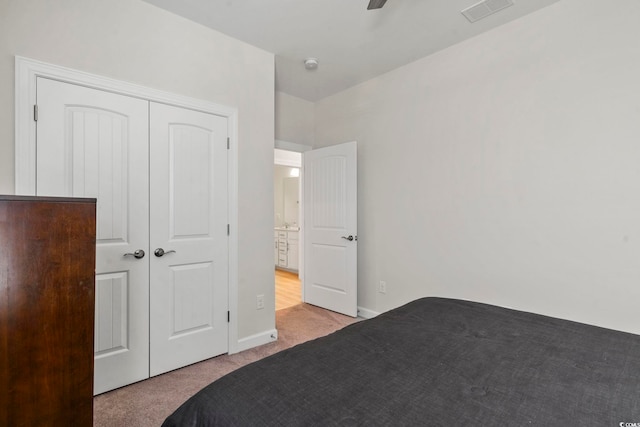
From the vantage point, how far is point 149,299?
2.29 meters

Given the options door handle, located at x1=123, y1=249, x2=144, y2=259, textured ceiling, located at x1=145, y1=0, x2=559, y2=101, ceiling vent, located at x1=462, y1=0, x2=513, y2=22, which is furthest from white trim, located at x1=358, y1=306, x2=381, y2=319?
ceiling vent, located at x1=462, y1=0, x2=513, y2=22

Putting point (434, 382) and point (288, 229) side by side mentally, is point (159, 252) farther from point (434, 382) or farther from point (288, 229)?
point (288, 229)

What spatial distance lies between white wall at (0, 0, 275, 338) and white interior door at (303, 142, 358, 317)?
3.29 feet

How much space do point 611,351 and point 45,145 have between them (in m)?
2.99

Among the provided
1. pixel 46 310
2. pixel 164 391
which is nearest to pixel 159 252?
pixel 164 391

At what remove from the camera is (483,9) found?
7.72 feet

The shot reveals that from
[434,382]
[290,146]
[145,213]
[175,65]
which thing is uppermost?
[175,65]

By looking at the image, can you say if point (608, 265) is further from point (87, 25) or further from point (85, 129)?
point (87, 25)

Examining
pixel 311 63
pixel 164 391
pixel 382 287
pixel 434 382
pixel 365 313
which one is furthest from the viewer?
pixel 365 313

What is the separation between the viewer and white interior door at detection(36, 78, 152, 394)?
193 centimetres

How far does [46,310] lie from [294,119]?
11.0 ft

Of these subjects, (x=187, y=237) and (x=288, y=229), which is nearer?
(x=187, y=237)

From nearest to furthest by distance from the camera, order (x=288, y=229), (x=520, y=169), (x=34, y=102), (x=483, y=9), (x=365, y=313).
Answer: (x=34, y=102), (x=483, y=9), (x=520, y=169), (x=365, y=313), (x=288, y=229)

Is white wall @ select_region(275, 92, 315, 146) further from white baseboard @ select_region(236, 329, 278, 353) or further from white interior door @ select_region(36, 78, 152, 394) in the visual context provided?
white baseboard @ select_region(236, 329, 278, 353)
